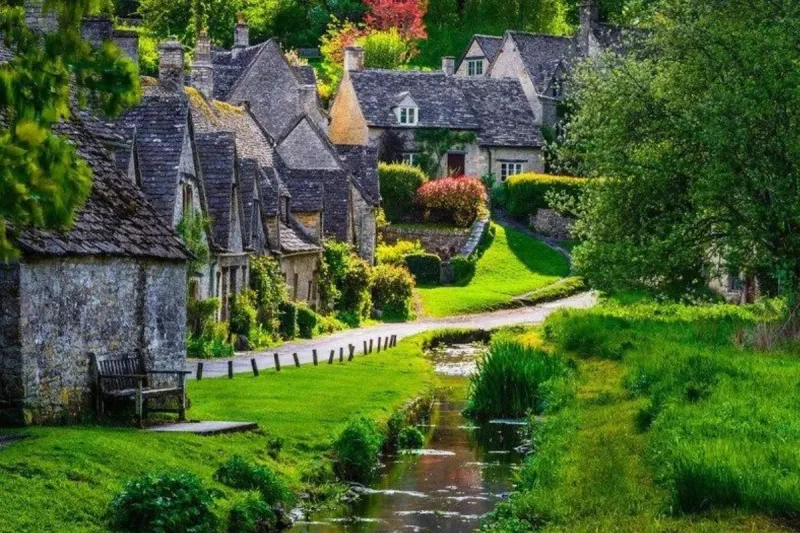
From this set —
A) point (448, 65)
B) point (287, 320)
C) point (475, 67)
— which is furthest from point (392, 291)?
point (475, 67)

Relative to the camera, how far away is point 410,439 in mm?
32594

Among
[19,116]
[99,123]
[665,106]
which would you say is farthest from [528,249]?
[19,116]

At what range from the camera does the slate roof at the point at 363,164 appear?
84.7 m

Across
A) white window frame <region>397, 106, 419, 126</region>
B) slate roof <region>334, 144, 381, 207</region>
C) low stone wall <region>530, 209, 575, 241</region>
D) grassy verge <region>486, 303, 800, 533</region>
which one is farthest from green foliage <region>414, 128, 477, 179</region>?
grassy verge <region>486, 303, 800, 533</region>

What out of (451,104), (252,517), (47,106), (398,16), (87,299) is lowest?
(252,517)

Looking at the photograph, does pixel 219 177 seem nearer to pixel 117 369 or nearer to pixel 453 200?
pixel 117 369

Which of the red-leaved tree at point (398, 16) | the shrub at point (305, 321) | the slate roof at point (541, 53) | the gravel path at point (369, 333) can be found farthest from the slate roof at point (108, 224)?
the red-leaved tree at point (398, 16)

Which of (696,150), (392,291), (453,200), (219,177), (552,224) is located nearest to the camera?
(696,150)

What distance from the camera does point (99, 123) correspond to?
3356cm

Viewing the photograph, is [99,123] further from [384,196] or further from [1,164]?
[384,196]

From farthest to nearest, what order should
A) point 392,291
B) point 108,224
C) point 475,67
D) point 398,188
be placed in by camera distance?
point 475,67 < point 398,188 < point 392,291 < point 108,224

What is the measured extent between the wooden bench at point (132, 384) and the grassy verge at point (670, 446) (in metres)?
6.88

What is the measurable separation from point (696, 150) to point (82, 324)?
Answer: 2360 centimetres

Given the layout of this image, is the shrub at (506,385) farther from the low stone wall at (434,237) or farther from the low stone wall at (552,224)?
the low stone wall at (552,224)
